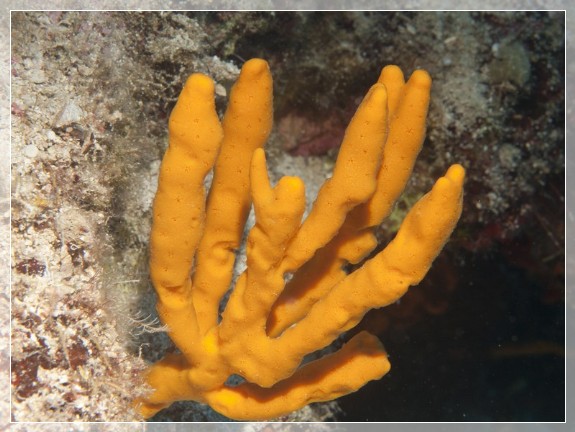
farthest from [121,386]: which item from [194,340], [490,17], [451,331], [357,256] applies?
[490,17]

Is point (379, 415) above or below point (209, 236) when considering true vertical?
below

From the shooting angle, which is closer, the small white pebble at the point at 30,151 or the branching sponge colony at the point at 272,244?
the branching sponge colony at the point at 272,244

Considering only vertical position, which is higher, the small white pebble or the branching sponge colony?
the small white pebble

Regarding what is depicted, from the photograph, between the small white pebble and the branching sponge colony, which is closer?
the branching sponge colony

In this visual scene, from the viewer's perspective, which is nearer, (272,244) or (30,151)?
(272,244)

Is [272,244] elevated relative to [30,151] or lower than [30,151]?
lower

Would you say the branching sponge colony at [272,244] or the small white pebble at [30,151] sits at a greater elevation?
the small white pebble at [30,151]

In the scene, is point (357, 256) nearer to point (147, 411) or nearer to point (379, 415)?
point (147, 411)

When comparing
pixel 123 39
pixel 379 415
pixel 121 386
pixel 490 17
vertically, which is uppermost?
pixel 490 17
